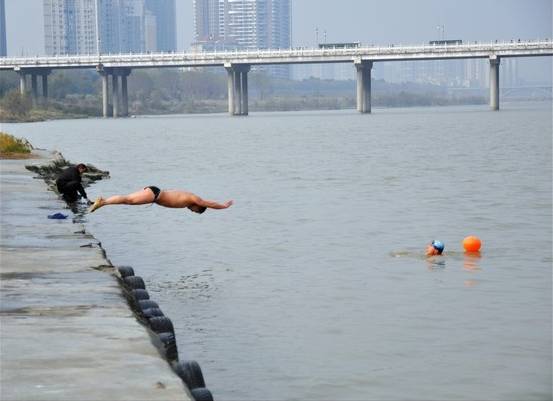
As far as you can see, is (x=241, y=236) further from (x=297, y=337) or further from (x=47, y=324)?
(x=47, y=324)

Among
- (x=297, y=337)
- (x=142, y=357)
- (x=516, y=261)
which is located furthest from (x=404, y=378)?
(x=516, y=261)

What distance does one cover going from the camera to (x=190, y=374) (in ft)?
43.9

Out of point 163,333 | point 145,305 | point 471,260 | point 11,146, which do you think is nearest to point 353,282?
point 471,260

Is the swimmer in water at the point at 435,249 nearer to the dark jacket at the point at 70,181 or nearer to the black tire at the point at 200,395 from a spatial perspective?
the dark jacket at the point at 70,181

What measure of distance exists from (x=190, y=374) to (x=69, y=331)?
1.60 meters

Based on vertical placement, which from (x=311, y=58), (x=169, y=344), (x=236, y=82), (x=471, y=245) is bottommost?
(x=471, y=245)

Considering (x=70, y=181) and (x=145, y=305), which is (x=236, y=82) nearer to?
(x=70, y=181)

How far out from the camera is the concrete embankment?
11547 mm

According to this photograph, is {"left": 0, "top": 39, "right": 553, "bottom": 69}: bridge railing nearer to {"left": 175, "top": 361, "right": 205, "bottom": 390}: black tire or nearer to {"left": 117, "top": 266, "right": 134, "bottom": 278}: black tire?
{"left": 117, "top": 266, "right": 134, "bottom": 278}: black tire

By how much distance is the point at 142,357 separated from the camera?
1280cm

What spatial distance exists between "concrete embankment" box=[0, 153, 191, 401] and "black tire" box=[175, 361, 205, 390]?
1.11ft

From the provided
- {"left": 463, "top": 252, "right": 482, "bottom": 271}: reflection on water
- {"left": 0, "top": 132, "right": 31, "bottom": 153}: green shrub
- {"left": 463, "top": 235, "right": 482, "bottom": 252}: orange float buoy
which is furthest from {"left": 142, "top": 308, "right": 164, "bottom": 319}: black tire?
{"left": 0, "top": 132, "right": 31, "bottom": 153}: green shrub

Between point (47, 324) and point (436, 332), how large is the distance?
6.03 metres

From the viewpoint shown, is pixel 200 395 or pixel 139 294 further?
pixel 139 294
